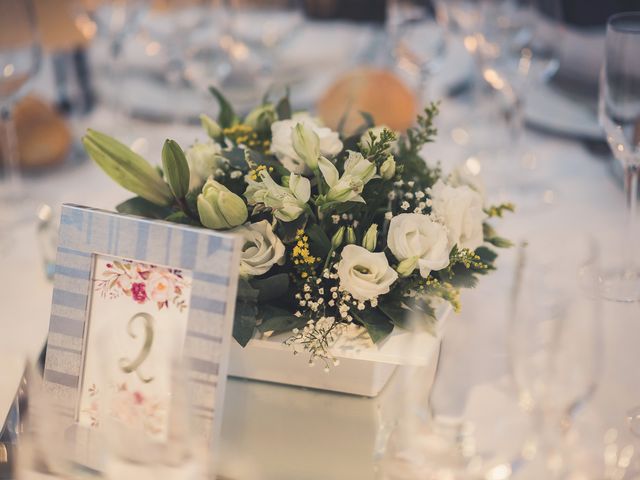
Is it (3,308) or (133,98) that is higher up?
(133,98)

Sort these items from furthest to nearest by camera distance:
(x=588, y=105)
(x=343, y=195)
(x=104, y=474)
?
1. (x=588, y=105)
2. (x=343, y=195)
3. (x=104, y=474)

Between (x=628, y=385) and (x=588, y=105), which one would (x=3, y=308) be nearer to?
(x=628, y=385)

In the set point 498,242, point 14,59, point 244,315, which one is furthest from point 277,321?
point 14,59

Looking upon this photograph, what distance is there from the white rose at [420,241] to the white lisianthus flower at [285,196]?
0.08m

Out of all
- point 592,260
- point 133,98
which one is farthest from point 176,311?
point 133,98

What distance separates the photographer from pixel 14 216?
4.15 feet

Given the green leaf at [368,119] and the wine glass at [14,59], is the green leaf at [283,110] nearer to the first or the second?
the green leaf at [368,119]

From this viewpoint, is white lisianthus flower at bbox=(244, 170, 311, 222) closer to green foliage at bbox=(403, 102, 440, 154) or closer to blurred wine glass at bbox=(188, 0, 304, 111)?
green foliage at bbox=(403, 102, 440, 154)

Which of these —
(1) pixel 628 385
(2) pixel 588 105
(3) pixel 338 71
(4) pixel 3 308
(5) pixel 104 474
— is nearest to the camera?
(5) pixel 104 474

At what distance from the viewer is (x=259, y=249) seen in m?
0.69

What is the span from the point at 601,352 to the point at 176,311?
1.59 ft

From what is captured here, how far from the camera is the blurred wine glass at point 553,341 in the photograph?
73 centimetres

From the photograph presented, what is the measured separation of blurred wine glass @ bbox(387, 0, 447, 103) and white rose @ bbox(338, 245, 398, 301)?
772 mm


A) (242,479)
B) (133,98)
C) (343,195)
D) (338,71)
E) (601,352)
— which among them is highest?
(338,71)
